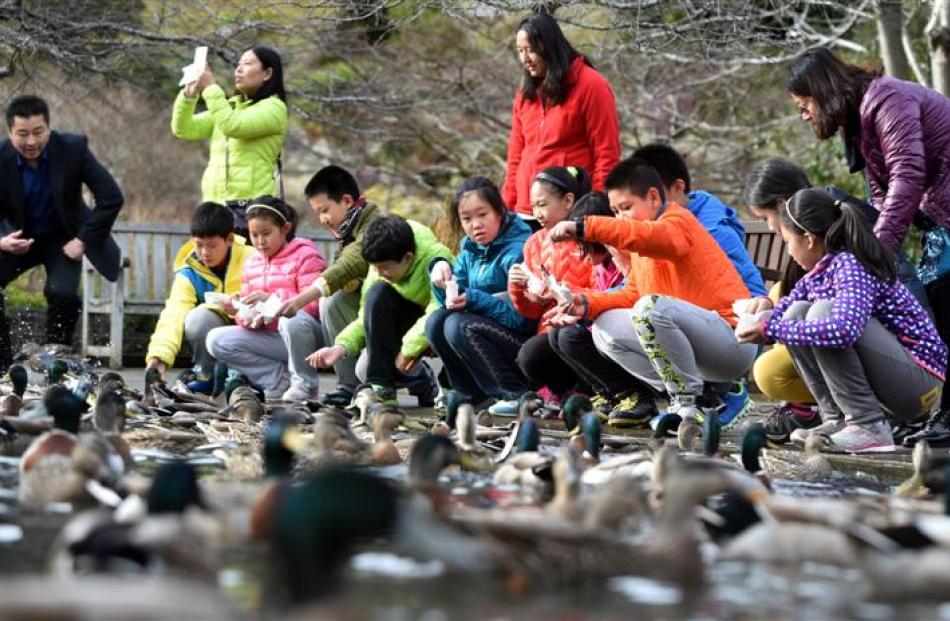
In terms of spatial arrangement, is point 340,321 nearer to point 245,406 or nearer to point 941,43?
point 245,406

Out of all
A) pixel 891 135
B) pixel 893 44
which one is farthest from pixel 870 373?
pixel 893 44

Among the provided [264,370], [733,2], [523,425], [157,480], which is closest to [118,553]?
[157,480]

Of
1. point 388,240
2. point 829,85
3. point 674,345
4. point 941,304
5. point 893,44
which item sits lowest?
point 674,345

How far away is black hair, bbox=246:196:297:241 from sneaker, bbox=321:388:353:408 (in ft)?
3.78

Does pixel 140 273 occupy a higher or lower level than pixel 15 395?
higher

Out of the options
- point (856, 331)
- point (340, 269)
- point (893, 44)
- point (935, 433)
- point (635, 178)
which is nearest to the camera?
point (856, 331)

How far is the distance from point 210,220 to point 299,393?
1321mm

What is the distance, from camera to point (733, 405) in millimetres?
9219

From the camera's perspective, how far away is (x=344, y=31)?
50.3ft

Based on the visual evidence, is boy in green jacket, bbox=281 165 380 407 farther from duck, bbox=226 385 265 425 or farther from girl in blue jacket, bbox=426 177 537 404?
duck, bbox=226 385 265 425

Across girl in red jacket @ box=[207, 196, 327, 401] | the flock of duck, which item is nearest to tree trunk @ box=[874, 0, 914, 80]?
girl in red jacket @ box=[207, 196, 327, 401]

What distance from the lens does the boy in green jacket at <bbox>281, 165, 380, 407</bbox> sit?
10.7m

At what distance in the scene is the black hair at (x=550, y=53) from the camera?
32.1 ft

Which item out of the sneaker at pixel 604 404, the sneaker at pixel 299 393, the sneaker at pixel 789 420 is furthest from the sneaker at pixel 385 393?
the sneaker at pixel 789 420
